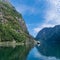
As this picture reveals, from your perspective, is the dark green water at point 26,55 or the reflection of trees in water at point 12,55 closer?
the reflection of trees in water at point 12,55

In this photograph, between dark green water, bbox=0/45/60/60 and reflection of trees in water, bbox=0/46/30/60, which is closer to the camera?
reflection of trees in water, bbox=0/46/30/60

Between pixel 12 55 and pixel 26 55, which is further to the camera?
pixel 26 55
